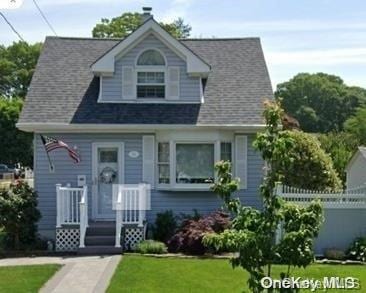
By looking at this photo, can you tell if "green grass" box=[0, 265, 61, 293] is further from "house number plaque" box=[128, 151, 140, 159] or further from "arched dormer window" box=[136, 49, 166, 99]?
"arched dormer window" box=[136, 49, 166, 99]

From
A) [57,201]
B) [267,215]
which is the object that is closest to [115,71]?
[57,201]

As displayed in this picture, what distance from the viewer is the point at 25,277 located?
44.0 feet

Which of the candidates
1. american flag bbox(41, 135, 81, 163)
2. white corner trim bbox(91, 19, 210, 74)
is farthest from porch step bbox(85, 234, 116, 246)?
white corner trim bbox(91, 19, 210, 74)

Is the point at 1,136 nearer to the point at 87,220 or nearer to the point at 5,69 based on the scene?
the point at 5,69

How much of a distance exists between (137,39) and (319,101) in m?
86.1

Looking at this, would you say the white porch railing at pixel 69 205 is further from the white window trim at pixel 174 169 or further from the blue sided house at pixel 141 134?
the white window trim at pixel 174 169

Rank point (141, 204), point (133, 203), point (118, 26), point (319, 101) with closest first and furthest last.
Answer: point (141, 204) → point (133, 203) → point (118, 26) → point (319, 101)

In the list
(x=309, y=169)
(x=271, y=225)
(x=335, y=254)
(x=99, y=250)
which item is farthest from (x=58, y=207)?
(x=271, y=225)

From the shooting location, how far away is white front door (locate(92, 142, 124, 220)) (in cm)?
1936

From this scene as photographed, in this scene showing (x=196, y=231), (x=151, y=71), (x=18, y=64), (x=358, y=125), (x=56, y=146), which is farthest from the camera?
(x=18, y=64)

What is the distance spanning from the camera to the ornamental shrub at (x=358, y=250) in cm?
1612

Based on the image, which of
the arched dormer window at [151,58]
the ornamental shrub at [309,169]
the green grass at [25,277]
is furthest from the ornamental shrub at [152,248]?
the ornamental shrub at [309,169]

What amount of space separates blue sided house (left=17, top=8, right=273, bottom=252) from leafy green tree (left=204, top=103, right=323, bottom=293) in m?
10.0

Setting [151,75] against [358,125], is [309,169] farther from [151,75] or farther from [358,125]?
[358,125]
